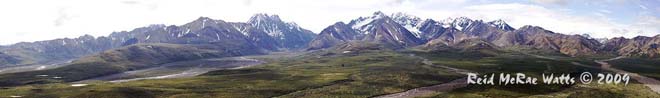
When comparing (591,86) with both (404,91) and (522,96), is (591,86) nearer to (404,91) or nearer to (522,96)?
(522,96)

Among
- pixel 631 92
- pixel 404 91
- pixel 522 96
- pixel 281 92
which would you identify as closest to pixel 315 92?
pixel 281 92

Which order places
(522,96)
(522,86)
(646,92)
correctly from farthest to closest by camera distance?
(522,86) → (646,92) → (522,96)

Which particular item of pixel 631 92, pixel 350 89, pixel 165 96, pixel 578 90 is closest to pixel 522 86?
pixel 578 90

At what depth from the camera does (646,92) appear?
185m

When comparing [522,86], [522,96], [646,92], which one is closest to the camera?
[522,96]

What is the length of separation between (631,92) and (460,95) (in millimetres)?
48109

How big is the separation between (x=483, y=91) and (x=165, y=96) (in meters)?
88.0

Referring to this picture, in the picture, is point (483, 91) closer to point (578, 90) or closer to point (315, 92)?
point (578, 90)

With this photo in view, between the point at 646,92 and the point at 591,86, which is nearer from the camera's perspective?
the point at 646,92

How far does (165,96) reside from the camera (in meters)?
186

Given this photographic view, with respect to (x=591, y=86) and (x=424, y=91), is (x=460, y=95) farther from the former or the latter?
(x=591, y=86)

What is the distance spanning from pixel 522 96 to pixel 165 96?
317 feet

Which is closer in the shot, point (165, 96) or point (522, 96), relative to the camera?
Answer: point (522, 96)

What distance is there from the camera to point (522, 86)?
653ft
